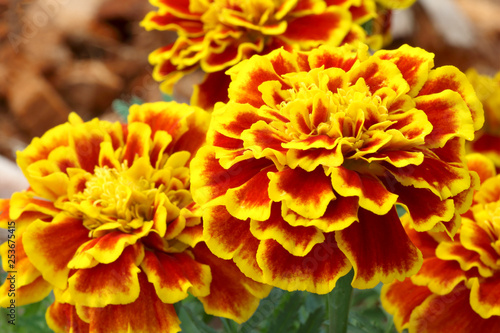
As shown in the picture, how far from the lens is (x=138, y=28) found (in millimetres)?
3975

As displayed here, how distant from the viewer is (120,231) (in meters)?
0.98

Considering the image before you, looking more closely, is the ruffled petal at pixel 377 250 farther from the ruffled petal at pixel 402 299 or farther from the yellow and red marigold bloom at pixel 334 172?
the ruffled petal at pixel 402 299

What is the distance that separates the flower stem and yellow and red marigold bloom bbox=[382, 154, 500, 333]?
83 mm

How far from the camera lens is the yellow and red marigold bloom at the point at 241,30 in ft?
3.87

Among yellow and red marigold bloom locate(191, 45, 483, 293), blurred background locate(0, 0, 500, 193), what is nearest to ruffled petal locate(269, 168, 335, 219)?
yellow and red marigold bloom locate(191, 45, 483, 293)

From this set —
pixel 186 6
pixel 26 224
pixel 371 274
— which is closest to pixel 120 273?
pixel 26 224

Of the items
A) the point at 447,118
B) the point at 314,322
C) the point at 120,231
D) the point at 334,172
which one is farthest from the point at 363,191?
the point at 314,322

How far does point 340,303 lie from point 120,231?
323 mm

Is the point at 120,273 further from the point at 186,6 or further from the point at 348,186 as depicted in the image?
the point at 186,6

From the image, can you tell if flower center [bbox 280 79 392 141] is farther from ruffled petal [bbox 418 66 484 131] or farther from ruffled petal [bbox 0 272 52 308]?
ruffled petal [bbox 0 272 52 308]

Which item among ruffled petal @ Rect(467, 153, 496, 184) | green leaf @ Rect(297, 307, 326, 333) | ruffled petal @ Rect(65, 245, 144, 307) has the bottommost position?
green leaf @ Rect(297, 307, 326, 333)

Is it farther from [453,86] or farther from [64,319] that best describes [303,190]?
[64,319]

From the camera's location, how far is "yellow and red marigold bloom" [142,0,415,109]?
3.87 ft

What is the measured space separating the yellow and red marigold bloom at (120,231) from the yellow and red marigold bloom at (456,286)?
8.8 inches
